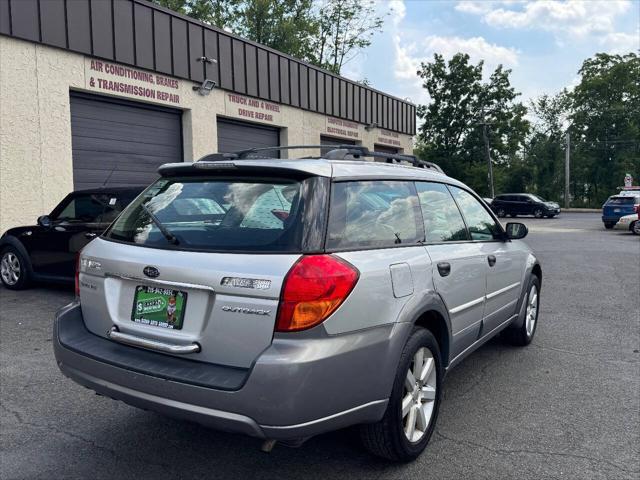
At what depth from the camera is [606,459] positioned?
3.06 metres

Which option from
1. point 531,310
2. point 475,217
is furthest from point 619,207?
point 475,217

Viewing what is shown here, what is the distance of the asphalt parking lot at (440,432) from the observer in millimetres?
2930

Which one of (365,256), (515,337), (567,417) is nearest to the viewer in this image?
(365,256)

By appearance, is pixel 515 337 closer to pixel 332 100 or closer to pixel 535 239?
pixel 535 239

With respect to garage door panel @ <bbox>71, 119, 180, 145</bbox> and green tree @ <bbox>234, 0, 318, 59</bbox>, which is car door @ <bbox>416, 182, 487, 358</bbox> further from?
green tree @ <bbox>234, 0, 318, 59</bbox>

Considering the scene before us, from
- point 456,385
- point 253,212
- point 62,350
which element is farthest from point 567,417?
point 62,350

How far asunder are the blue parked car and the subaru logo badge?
2446 cm

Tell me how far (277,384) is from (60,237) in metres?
6.38

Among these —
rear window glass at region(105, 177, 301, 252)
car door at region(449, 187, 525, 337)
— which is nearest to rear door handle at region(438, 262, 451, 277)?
car door at region(449, 187, 525, 337)

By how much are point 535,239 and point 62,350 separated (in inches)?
703

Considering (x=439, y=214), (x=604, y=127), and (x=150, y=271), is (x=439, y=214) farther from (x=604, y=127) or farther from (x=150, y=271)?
(x=604, y=127)

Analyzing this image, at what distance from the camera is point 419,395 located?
3.08 meters

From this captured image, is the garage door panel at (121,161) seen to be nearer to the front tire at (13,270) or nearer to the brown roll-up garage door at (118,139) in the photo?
the brown roll-up garage door at (118,139)

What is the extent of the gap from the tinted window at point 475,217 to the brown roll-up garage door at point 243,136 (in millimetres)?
11324
